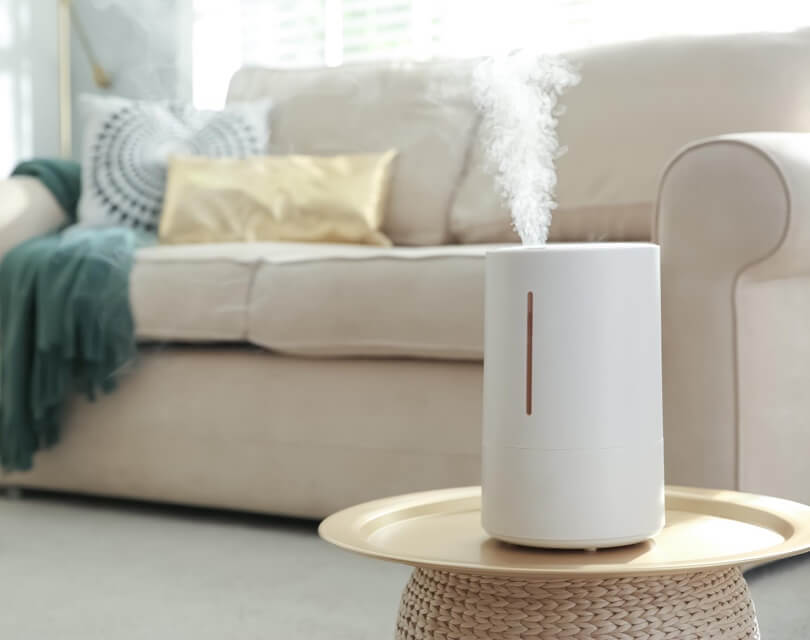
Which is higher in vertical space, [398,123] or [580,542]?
[398,123]

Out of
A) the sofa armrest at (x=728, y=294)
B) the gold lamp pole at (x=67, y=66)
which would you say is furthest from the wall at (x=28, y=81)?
the sofa armrest at (x=728, y=294)

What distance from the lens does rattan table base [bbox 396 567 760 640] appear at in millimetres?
778

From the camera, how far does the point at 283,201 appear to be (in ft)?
8.31

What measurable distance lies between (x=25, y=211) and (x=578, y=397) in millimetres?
1984

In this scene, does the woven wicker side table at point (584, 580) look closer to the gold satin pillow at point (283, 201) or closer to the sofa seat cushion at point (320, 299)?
the sofa seat cushion at point (320, 299)

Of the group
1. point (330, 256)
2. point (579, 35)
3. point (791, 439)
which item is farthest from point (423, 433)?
point (579, 35)

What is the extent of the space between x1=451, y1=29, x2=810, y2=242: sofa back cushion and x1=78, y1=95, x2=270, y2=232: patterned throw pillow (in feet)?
2.38

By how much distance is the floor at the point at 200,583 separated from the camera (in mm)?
1404

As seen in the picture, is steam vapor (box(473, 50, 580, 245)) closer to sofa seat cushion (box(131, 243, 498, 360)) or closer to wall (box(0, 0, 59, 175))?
sofa seat cushion (box(131, 243, 498, 360))

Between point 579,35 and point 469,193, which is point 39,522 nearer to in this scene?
point 469,193

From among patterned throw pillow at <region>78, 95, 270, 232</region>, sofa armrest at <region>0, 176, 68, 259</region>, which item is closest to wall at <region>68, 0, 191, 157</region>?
patterned throw pillow at <region>78, 95, 270, 232</region>

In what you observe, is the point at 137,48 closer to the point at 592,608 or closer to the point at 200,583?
the point at 200,583

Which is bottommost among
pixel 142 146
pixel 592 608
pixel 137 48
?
pixel 592 608

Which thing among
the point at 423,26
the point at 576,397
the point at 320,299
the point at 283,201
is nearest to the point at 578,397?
the point at 576,397
